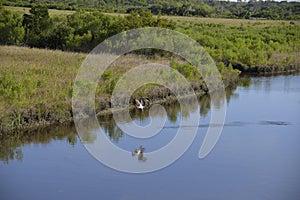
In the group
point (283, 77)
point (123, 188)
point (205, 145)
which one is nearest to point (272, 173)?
point (205, 145)

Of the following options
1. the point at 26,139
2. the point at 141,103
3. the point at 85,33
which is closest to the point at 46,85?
the point at 141,103

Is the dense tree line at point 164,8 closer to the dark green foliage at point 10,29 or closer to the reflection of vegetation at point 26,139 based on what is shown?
the dark green foliage at point 10,29

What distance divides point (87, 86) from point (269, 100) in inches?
373

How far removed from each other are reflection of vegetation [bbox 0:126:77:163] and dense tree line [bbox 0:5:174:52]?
16216 mm

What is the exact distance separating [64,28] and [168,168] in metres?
21.2

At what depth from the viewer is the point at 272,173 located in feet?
48.1

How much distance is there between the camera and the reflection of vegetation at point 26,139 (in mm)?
15528

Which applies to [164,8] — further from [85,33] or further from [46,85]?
[46,85]

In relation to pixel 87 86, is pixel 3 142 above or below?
below

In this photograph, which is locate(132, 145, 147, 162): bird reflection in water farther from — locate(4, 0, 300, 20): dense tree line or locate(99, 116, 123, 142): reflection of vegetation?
locate(4, 0, 300, 20): dense tree line

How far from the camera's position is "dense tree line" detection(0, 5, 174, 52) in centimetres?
3331

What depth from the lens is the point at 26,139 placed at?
1662 centimetres

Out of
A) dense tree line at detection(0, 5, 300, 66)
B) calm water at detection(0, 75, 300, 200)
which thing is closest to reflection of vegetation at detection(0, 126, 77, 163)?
calm water at detection(0, 75, 300, 200)

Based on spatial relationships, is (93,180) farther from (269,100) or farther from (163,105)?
(269,100)
